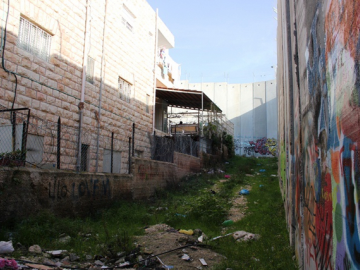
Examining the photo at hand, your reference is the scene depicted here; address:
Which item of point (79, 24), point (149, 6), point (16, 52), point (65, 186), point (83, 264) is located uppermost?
point (149, 6)

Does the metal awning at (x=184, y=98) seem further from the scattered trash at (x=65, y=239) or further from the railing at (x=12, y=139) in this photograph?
the scattered trash at (x=65, y=239)

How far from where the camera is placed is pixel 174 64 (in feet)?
111

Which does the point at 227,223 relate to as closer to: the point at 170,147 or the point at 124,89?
the point at 170,147

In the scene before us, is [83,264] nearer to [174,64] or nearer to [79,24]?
[79,24]

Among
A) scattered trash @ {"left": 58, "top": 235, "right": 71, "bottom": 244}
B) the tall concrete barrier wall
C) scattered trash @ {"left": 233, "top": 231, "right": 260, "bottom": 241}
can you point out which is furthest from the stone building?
the tall concrete barrier wall

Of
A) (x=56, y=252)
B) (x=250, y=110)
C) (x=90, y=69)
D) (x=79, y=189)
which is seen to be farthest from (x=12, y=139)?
(x=250, y=110)

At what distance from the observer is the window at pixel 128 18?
1603 cm

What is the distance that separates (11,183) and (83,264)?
8.37 ft

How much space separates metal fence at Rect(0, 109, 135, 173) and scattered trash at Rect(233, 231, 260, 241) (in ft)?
16.1

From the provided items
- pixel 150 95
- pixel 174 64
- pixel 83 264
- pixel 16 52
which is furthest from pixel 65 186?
pixel 174 64

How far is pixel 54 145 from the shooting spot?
35.7 feet

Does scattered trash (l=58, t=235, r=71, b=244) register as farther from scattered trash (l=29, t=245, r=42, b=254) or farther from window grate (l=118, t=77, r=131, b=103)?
window grate (l=118, t=77, r=131, b=103)

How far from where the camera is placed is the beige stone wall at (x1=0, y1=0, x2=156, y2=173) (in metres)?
9.77

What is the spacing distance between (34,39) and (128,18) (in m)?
7.04
